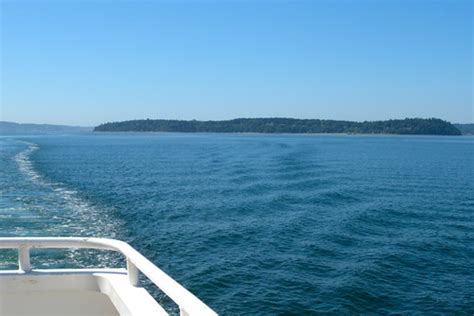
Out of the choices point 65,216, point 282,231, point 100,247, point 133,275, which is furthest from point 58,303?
point 65,216

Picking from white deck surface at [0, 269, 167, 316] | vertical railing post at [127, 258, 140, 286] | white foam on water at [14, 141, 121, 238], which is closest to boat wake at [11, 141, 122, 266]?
white foam on water at [14, 141, 121, 238]

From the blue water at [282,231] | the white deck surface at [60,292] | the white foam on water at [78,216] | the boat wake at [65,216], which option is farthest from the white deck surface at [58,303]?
the white foam on water at [78,216]

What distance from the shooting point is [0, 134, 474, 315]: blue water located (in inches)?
492

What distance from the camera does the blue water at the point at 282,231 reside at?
1250 cm

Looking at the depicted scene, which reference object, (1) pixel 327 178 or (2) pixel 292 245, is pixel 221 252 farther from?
(1) pixel 327 178

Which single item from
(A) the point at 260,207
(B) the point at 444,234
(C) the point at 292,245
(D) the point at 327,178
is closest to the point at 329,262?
(C) the point at 292,245

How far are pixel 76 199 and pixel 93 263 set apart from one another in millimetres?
12328

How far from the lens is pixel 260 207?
23328mm

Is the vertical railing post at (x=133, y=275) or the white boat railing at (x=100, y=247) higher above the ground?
the white boat railing at (x=100, y=247)

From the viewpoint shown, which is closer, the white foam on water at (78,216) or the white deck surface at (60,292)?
the white deck surface at (60,292)

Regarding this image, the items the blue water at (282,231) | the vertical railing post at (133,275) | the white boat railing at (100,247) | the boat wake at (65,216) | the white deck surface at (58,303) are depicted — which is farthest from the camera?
the boat wake at (65,216)

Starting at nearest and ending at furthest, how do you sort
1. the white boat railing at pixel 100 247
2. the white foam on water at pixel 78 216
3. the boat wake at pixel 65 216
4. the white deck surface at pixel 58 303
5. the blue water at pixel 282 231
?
1. the white boat railing at pixel 100 247
2. the white deck surface at pixel 58 303
3. the blue water at pixel 282 231
4. the boat wake at pixel 65 216
5. the white foam on water at pixel 78 216

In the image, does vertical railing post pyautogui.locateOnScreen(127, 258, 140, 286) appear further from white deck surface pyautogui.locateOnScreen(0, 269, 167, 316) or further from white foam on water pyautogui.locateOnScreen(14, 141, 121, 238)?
white foam on water pyautogui.locateOnScreen(14, 141, 121, 238)

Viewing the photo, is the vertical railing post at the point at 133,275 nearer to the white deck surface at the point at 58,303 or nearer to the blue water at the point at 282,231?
the white deck surface at the point at 58,303
